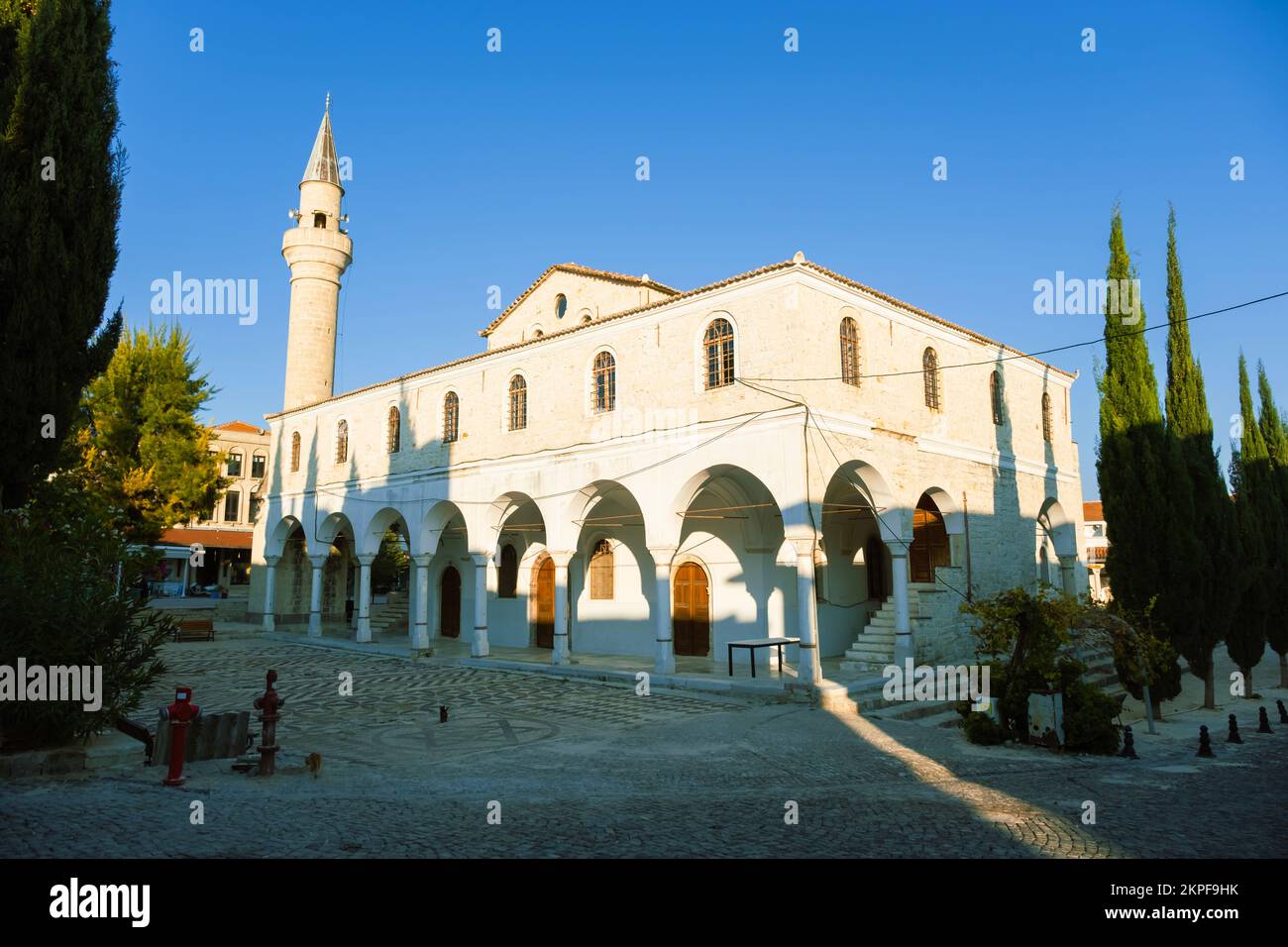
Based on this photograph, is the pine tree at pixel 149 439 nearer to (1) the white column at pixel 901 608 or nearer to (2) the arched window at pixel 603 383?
(2) the arched window at pixel 603 383

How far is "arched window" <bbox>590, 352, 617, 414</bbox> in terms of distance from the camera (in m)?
17.3

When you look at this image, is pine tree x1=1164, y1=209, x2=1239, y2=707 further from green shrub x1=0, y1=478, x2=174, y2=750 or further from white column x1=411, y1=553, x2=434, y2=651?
white column x1=411, y1=553, x2=434, y2=651

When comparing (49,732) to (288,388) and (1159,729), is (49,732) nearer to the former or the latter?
(1159,729)

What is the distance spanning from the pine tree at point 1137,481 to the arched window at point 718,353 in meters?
6.93

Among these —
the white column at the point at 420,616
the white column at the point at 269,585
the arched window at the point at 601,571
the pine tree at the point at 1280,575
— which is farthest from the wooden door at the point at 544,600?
the pine tree at the point at 1280,575

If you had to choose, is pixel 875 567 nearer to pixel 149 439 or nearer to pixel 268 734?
pixel 268 734

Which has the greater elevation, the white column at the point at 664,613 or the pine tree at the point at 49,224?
the pine tree at the point at 49,224

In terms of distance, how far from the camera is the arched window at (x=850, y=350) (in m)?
15.2

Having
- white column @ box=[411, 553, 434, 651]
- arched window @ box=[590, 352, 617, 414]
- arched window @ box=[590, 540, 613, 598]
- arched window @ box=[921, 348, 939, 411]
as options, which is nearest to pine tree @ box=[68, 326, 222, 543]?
white column @ box=[411, 553, 434, 651]

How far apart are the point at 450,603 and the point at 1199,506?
68.0 feet

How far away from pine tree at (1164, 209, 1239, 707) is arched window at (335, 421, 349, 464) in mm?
21770

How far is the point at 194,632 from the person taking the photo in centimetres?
2353

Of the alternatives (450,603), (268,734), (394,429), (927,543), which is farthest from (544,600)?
(268,734)
